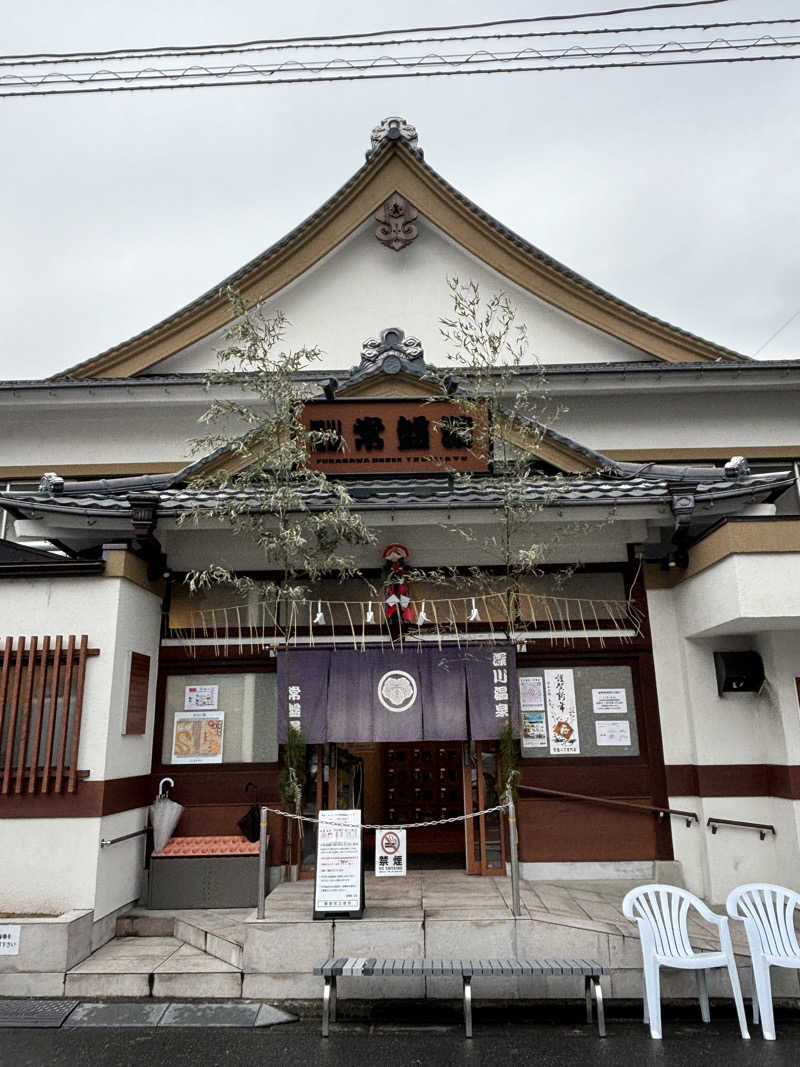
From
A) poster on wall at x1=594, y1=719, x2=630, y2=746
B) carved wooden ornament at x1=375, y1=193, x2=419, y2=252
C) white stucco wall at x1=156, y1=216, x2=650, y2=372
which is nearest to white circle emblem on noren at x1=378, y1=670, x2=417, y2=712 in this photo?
poster on wall at x1=594, y1=719, x2=630, y2=746

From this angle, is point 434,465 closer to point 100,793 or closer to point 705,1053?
point 100,793

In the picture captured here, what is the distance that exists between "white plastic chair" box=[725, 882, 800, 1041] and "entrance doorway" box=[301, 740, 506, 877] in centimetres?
282

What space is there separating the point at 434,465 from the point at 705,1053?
245 inches

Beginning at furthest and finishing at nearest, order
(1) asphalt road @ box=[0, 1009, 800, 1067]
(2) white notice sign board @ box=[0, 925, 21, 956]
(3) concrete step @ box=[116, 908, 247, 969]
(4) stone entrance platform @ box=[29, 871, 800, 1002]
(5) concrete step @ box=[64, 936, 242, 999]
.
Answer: (3) concrete step @ box=[116, 908, 247, 969], (2) white notice sign board @ box=[0, 925, 21, 956], (5) concrete step @ box=[64, 936, 242, 999], (4) stone entrance platform @ box=[29, 871, 800, 1002], (1) asphalt road @ box=[0, 1009, 800, 1067]

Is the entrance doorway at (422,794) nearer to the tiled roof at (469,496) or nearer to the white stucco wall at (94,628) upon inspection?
the white stucco wall at (94,628)

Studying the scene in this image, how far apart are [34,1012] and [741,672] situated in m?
7.49

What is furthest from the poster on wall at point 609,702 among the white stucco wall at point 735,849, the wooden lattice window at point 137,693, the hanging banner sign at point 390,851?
the wooden lattice window at point 137,693

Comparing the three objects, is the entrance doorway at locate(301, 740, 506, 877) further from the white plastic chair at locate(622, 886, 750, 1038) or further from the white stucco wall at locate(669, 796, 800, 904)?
the white plastic chair at locate(622, 886, 750, 1038)

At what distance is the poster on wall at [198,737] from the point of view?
8.61 meters

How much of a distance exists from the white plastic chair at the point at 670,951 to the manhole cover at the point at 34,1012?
4665mm

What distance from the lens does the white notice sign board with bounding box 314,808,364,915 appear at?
645 centimetres

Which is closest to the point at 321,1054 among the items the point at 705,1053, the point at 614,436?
the point at 705,1053

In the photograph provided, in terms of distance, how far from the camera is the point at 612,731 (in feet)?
28.2

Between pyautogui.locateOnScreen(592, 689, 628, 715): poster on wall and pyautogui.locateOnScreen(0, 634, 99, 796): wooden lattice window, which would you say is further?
pyautogui.locateOnScreen(592, 689, 628, 715): poster on wall
